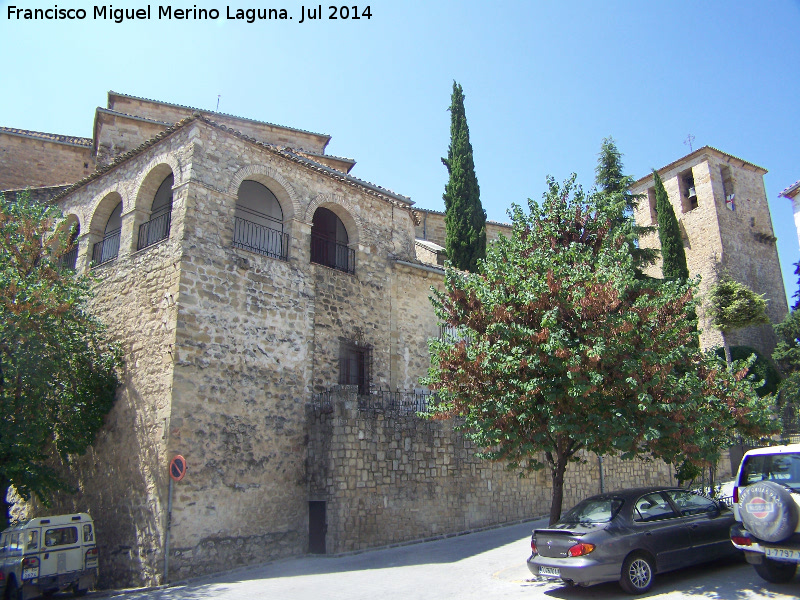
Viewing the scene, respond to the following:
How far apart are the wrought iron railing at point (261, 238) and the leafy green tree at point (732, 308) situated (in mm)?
24850

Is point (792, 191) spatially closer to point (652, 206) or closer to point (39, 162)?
point (652, 206)

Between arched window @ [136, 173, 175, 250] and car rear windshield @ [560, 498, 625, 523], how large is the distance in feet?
35.7

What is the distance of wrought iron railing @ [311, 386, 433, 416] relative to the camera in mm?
14280

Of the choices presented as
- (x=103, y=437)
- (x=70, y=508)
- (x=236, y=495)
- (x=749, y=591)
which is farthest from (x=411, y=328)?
(x=749, y=591)

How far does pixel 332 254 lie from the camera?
17.1 metres

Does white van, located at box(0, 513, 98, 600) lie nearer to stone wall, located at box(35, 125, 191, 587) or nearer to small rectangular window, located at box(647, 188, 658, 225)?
stone wall, located at box(35, 125, 191, 587)

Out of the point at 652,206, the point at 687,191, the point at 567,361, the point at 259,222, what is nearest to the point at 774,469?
the point at 567,361

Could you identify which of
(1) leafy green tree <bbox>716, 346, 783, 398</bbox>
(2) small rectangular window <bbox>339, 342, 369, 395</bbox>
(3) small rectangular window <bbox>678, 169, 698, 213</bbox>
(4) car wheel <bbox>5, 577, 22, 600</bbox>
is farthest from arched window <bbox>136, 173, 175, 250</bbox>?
(3) small rectangular window <bbox>678, 169, 698, 213</bbox>

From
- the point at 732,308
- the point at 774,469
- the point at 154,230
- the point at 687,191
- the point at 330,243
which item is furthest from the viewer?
the point at 687,191

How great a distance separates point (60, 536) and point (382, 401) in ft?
25.3

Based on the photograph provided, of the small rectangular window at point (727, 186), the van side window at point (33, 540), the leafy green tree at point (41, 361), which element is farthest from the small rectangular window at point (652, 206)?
the van side window at point (33, 540)

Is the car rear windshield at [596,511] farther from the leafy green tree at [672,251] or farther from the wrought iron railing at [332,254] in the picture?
the leafy green tree at [672,251]

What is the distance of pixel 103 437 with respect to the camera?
13.9m

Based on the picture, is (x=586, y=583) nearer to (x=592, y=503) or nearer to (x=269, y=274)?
(x=592, y=503)
